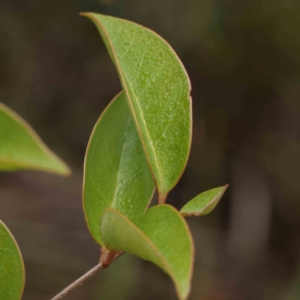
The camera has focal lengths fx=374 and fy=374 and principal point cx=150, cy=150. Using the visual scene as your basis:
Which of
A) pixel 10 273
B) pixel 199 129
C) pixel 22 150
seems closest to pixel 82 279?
pixel 10 273

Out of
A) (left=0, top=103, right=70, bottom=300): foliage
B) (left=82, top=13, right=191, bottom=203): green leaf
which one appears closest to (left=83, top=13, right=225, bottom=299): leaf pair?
(left=82, top=13, right=191, bottom=203): green leaf

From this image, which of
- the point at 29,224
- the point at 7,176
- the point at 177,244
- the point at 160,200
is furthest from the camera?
the point at 7,176

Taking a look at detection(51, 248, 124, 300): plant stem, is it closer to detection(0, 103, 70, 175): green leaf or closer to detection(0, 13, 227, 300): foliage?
detection(0, 13, 227, 300): foliage

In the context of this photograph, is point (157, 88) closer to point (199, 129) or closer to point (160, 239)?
point (160, 239)

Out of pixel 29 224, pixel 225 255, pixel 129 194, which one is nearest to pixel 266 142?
pixel 225 255

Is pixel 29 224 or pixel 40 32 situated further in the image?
pixel 40 32

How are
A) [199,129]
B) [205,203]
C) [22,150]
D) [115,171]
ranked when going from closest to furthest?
[22,150]
[205,203]
[115,171]
[199,129]

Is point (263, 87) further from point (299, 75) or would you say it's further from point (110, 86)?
point (110, 86)
